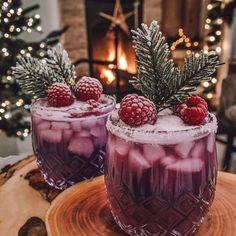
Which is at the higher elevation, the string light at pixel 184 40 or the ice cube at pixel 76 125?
the ice cube at pixel 76 125

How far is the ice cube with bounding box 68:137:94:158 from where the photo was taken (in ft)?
3.04

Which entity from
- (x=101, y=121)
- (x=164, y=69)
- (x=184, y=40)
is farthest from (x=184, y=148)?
(x=184, y=40)

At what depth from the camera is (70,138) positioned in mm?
922

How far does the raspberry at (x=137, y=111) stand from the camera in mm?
689

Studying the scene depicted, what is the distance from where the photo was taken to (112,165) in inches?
30.0

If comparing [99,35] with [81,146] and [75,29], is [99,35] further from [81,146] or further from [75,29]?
[81,146]

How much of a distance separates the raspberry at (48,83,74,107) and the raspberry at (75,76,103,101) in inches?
1.4

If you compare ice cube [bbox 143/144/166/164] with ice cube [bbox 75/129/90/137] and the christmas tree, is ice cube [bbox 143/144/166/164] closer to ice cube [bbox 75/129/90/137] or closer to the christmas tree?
ice cube [bbox 75/129/90/137]

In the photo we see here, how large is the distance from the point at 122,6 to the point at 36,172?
3.32 metres

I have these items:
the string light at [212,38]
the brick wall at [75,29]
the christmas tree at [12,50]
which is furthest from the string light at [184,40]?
the christmas tree at [12,50]

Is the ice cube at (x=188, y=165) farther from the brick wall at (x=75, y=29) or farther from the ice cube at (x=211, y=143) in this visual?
the brick wall at (x=75, y=29)

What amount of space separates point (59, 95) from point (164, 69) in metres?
0.29

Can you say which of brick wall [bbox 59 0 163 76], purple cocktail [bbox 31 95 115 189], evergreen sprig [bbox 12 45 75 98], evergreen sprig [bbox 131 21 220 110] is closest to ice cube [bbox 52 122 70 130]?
purple cocktail [bbox 31 95 115 189]

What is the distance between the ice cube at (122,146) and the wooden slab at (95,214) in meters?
0.20
